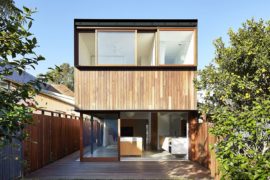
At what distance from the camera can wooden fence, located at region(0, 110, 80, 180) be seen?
6.69 metres

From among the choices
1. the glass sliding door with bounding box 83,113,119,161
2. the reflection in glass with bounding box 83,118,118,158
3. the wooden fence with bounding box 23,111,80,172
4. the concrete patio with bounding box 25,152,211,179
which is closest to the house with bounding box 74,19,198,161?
the glass sliding door with bounding box 83,113,119,161

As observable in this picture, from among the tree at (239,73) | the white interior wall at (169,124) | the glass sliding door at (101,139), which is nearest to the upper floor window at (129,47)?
the tree at (239,73)

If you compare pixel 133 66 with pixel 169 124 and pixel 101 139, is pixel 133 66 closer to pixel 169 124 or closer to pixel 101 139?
pixel 101 139

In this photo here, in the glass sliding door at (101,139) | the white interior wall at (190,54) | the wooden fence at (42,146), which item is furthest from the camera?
the glass sliding door at (101,139)

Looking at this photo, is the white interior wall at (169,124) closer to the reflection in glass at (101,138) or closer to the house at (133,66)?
the house at (133,66)

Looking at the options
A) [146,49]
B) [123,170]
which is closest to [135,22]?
[146,49]

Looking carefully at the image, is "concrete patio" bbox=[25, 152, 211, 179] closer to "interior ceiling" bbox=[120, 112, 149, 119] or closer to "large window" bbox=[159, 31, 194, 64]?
"large window" bbox=[159, 31, 194, 64]

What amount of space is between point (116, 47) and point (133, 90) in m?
1.87

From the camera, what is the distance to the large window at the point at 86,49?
10.0 meters

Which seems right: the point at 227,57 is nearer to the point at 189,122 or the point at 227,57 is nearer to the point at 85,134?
the point at 189,122

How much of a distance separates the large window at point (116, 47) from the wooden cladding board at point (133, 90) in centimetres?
46

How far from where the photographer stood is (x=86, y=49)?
10.2 m

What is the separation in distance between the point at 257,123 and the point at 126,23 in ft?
24.5

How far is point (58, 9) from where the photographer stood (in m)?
10.5
